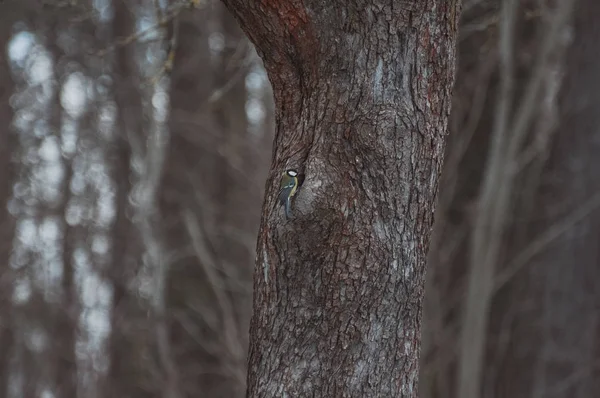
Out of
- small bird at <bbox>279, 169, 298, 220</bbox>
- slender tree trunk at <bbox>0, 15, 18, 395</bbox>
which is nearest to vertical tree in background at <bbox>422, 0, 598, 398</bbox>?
small bird at <bbox>279, 169, 298, 220</bbox>

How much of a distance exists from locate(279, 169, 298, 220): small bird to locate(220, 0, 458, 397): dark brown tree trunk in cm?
3

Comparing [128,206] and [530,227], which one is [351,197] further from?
[128,206]

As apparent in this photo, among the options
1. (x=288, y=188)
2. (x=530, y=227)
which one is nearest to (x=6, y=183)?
(x=530, y=227)

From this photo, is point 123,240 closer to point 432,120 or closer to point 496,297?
point 496,297

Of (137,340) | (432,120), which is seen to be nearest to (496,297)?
(137,340)

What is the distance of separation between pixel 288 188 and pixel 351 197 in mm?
153

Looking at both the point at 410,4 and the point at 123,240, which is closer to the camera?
the point at 410,4

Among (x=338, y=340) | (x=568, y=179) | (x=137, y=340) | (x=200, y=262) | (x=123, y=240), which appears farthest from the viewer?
(x=123, y=240)

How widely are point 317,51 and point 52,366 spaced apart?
846 cm

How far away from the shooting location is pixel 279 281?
6.83 feet

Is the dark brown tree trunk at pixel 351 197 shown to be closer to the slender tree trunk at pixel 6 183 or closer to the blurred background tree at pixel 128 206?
the blurred background tree at pixel 128 206

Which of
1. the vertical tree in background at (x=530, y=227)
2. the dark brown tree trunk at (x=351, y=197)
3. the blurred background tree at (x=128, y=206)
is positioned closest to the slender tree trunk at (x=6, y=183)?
the blurred background tree at (x=128, y=206)

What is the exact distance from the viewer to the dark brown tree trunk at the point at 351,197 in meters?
2.04

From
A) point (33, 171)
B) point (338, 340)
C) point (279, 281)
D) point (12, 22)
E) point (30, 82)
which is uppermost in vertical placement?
point (12, 22)
